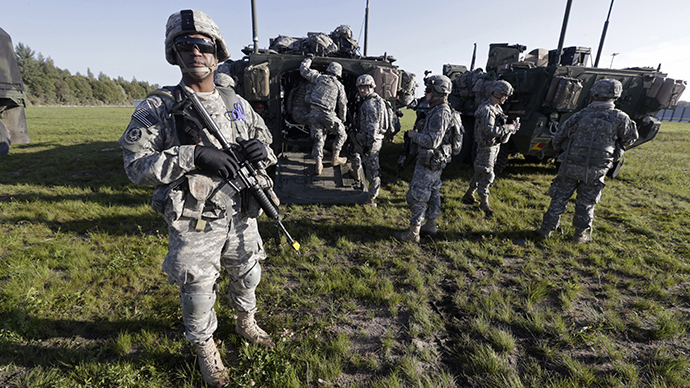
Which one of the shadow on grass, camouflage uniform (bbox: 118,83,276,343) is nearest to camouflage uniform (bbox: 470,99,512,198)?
camouflage uniform (bbox: 118,83,276,343)

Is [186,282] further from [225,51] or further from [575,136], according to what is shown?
A: [575,136]

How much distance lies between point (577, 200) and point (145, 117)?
17.3 ft

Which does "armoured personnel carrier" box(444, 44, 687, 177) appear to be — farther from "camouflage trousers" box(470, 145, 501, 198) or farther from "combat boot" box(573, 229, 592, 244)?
"combat boot" box(573, 229, 592, 244)

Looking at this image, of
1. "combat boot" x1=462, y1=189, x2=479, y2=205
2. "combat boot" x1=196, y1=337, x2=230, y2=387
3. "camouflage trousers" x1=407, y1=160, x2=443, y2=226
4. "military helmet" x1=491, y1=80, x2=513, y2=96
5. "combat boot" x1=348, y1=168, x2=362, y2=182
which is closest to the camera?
"combat boot" x1=196, y1=337, x2=230, y2=387

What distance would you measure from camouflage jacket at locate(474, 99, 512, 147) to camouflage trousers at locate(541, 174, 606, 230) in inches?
46.5

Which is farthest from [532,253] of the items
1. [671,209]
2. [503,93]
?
[671,209]

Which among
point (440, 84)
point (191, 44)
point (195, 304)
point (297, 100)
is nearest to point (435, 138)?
point (440, 84)

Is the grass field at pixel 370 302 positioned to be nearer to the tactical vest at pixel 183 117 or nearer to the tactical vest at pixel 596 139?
the tactical vest at pixel 596 139

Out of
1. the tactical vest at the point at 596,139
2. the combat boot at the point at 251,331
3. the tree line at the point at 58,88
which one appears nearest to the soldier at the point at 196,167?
the combat boot at the point at 251,331

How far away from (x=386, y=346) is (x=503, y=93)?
4423 millimetres

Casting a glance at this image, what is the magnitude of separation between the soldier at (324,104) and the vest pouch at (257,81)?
716 millimetres

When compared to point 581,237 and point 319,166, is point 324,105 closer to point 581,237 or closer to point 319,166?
point 319,166

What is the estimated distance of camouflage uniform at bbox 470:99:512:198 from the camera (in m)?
5.05

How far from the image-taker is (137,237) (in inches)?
165
